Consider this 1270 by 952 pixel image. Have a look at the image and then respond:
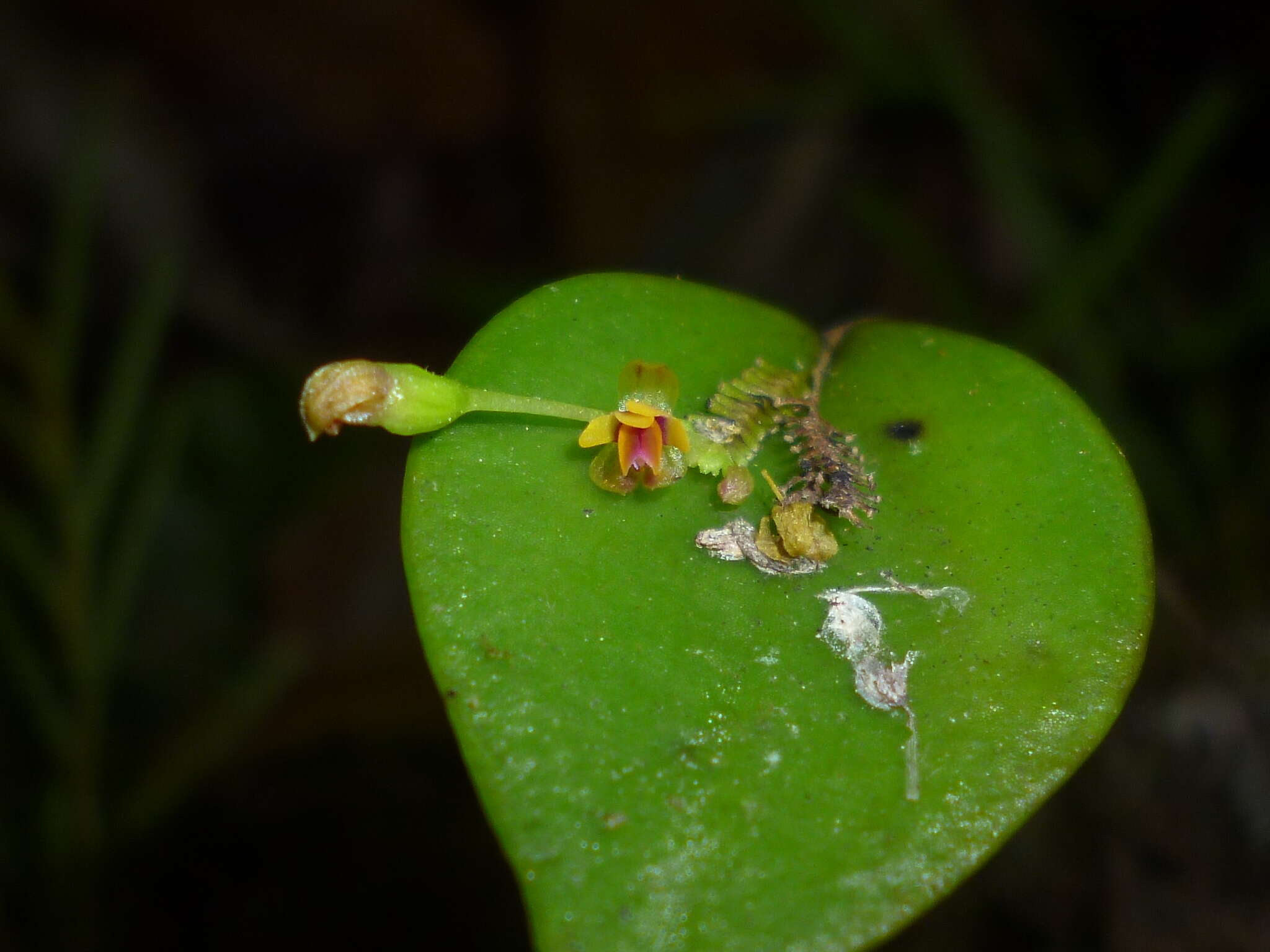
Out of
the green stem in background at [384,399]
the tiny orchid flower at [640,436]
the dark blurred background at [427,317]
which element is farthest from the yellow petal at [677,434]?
the dark blurred background at [427,317]

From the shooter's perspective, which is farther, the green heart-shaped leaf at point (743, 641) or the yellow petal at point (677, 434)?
the yellow petal at point (677, 434)

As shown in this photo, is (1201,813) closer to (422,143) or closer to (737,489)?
(737,489)

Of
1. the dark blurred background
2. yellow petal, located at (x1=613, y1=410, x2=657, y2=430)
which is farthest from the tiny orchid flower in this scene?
the dark blurred background

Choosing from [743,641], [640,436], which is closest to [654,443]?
[640,436]

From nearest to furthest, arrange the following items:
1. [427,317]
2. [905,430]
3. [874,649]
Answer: [874,649]
[905,430]
[427,317]

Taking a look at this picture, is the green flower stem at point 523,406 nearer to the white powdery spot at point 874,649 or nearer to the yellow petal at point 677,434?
the yellow petal at point 677,434

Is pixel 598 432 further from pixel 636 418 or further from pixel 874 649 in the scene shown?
pixel 874 649
